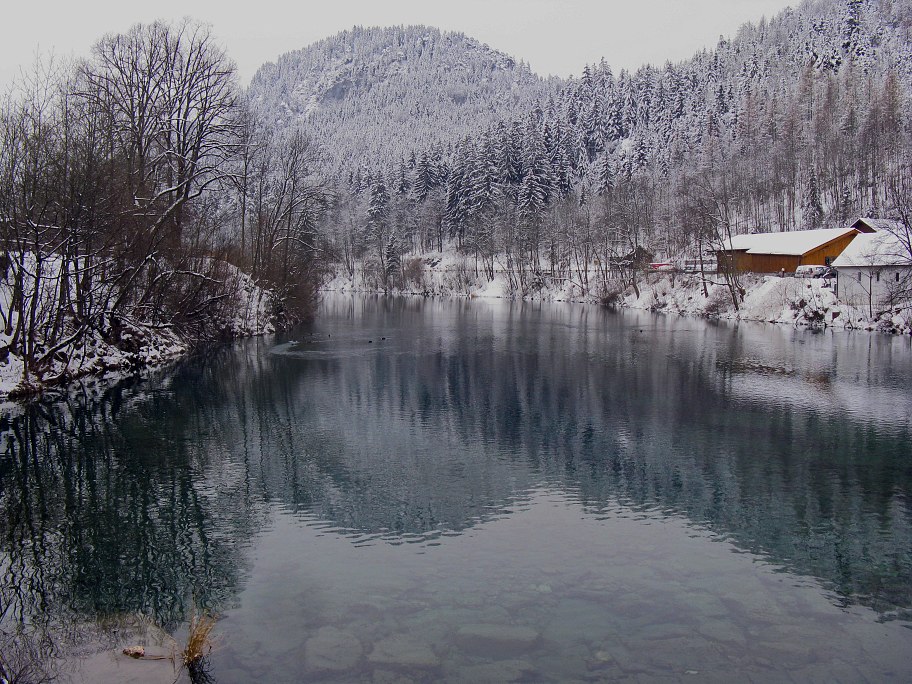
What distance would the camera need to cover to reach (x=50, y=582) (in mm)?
10453

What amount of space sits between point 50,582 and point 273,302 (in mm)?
41083

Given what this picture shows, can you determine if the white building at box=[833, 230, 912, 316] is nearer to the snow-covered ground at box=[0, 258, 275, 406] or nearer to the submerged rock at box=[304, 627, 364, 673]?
the snow-covered ground at box=[0, 258, 275, 406]

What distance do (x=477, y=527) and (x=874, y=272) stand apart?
163 feet

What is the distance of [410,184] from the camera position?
5094 inches

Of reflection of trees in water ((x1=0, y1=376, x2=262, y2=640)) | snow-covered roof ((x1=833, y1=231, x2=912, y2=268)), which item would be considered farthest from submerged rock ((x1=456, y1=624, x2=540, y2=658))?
snow-covered roof ((x1=833, y1=231, x2=912, y2=268))

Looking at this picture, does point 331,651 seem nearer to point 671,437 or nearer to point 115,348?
point 671,437

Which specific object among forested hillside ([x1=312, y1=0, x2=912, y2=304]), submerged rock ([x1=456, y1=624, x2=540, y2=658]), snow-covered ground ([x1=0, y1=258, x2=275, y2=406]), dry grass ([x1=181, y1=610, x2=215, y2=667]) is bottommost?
submerged rock ([x1=456, y1=624, x2=540, y2=658])

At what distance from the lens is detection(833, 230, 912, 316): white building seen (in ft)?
160

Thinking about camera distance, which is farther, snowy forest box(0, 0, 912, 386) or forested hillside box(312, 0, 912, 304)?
forested hillside box(312, 0, 912, 304)

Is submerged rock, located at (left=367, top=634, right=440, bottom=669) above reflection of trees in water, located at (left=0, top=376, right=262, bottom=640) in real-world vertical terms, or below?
below

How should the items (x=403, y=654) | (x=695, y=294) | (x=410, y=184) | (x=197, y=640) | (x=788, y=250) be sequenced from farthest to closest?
(x=410, y=184), (x=695, y=294), (x=788, y=250), (x=403, y=654), (x=197, y=640)

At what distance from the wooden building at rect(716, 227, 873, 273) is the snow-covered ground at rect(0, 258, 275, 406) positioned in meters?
40.1

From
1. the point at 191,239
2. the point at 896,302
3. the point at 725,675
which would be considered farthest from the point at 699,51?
the point at 725,675

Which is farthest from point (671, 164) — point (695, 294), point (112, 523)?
point (112, 523)
